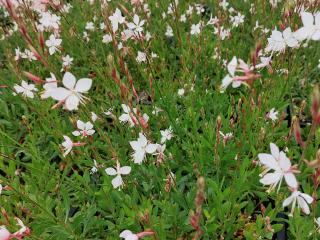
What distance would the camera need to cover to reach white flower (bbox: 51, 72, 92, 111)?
0.96 m

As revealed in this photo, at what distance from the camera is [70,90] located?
98cm

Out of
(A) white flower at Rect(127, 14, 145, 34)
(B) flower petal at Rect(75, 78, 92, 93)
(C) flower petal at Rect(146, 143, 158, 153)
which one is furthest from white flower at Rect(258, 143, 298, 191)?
(A) white flower at Rect(127, 14, 145, 34)

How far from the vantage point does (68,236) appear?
1.50 metres

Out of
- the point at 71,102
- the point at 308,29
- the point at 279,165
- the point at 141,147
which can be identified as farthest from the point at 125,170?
the point at 308,29

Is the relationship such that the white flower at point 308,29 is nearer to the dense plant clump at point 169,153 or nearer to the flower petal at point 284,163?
the dense plant clump at point 169,153

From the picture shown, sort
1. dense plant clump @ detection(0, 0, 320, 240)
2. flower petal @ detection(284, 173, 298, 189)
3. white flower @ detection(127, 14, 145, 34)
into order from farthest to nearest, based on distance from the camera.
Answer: white flower @ detection(127, 14, 145, 34) → dense plant clump @ detection(0, 0, 320, 240) → flower petal @ detection(284, 173, 298, 189)

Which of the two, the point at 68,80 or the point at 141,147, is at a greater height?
the point at 141,147

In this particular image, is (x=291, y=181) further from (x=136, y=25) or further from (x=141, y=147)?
(x=136, y=25)

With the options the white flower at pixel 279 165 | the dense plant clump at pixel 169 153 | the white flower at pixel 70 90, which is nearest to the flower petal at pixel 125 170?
the dense plant clump at pixel 169 153

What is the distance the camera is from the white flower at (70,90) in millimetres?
956

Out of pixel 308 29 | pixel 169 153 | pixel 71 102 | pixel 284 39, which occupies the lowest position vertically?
pixel 71 102

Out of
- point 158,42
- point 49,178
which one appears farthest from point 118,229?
point 158,42

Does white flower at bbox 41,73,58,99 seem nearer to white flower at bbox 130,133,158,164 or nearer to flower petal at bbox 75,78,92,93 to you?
flower petal at bbox 75,78,92,93

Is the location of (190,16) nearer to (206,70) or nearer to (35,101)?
(206,70)
